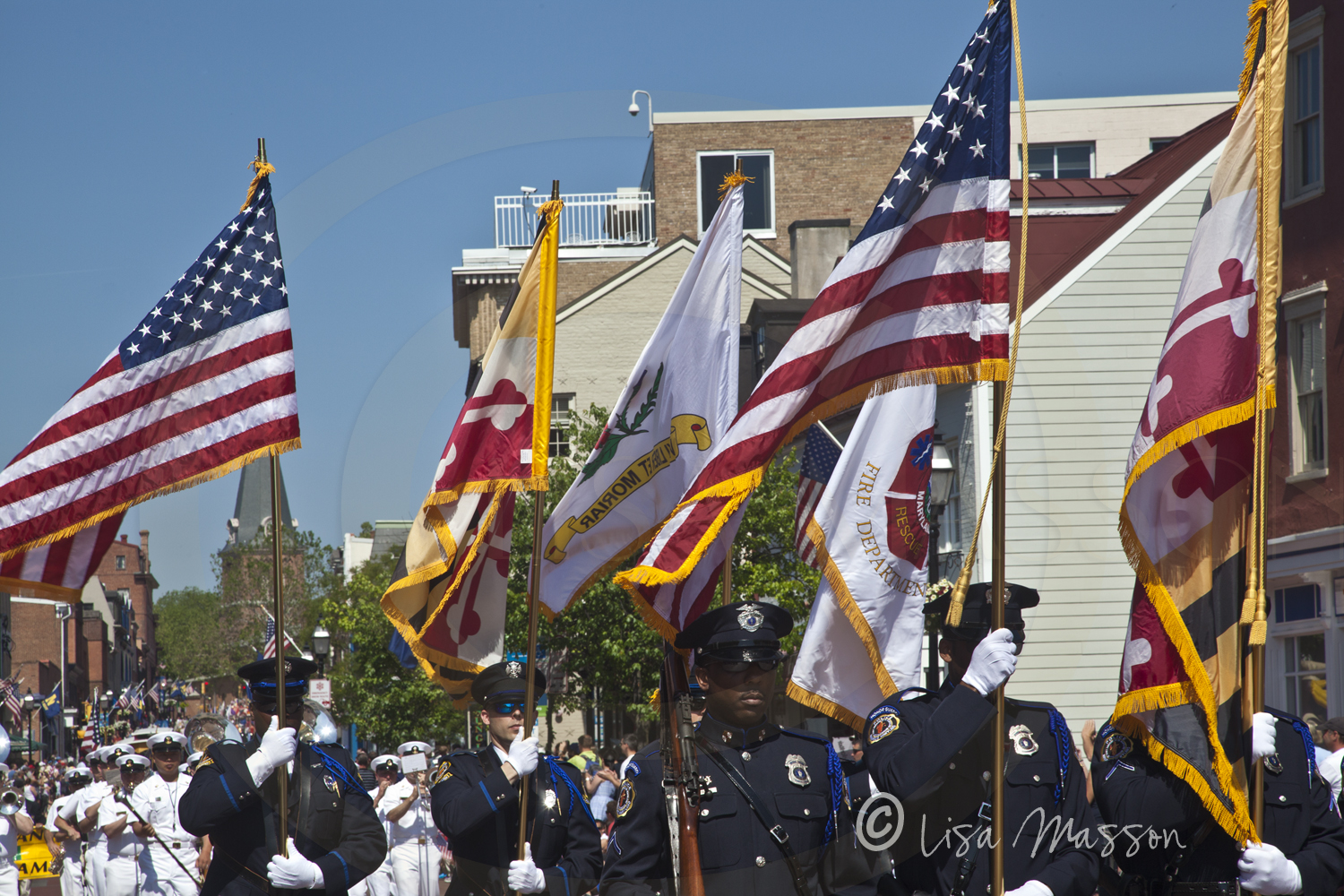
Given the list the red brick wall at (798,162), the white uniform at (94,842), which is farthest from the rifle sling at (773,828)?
the red brick wall at (798,162)

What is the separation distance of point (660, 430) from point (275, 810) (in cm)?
281

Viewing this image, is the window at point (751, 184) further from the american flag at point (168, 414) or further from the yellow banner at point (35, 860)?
the american flag at point (168, 414)

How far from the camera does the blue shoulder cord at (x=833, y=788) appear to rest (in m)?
4.54

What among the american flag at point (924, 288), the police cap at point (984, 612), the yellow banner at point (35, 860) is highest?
the american flag at point (924, 288)

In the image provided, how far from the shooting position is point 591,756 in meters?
18.5

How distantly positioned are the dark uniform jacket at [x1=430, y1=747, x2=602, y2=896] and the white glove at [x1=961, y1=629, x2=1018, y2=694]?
2609mm

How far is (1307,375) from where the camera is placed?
14.1 m

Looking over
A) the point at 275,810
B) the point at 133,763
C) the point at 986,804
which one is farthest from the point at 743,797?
the point at 133,763

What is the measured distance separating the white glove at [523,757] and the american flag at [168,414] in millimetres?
1836

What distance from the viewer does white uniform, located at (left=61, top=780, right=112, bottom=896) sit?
40.9ft

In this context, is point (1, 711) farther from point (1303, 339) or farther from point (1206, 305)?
point (1206, 305)

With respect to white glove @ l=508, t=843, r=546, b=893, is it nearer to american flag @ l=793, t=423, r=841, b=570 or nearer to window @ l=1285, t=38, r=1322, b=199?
american flag @ l=793, t=423, r=841, b=570

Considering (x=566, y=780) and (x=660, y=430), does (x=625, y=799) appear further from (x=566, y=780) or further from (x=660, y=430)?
(x=660, y=430)

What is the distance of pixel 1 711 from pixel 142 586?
7896 centimetres
